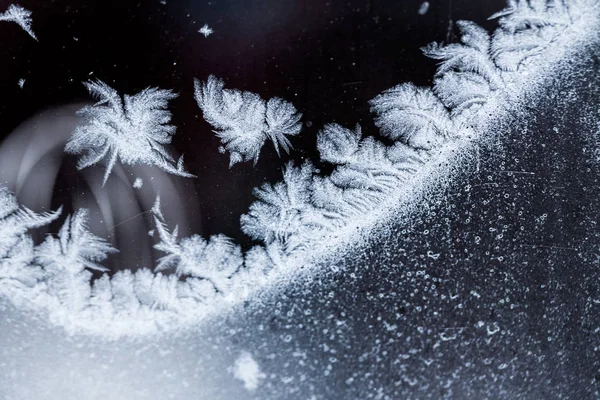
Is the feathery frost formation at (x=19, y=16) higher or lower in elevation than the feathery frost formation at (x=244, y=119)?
higher

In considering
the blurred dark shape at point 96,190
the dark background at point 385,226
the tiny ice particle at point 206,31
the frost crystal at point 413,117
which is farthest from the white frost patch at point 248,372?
the tiny ice particle at point 206,31

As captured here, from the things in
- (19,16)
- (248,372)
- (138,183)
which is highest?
(19,16)

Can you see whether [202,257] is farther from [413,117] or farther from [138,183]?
[413,117]

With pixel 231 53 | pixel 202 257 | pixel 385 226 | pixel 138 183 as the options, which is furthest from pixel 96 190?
pixel 385 226

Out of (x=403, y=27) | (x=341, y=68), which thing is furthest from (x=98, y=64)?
(x=403, y=27)

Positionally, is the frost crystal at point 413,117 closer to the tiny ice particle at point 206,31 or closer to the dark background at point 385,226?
the dark background at point 385,226

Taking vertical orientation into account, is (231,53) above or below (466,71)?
above

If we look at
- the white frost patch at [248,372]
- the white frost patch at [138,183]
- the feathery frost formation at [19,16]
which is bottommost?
the white frost patch at [248,372]

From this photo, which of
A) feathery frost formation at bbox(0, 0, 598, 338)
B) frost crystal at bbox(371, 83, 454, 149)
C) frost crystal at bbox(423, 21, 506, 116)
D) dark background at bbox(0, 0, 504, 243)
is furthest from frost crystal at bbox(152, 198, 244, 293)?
frost crystal at bbox(423, 21, 506, 116)
